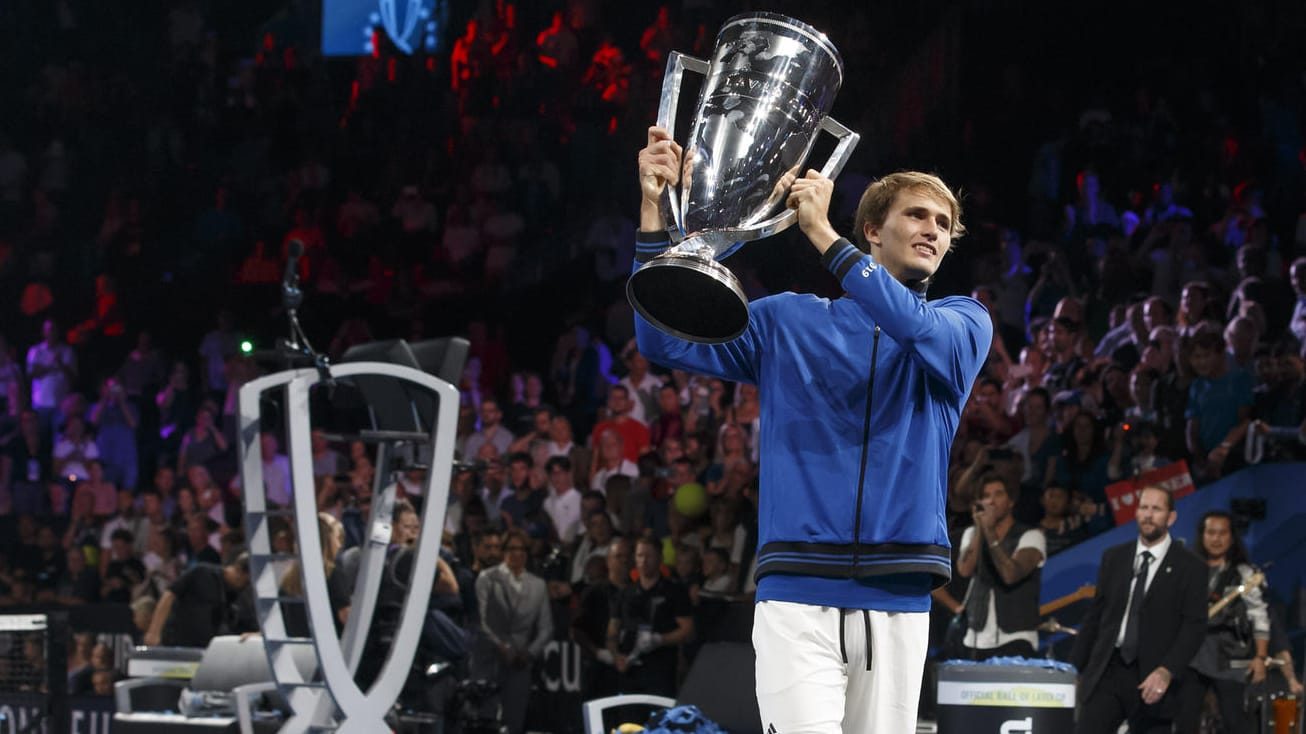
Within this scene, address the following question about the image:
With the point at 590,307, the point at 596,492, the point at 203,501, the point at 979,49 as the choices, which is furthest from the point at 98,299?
the point at 979,49

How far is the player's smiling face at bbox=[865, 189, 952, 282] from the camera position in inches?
117

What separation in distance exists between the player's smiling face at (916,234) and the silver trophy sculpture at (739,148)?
15cm

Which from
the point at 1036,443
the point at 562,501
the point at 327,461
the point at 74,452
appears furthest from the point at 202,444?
the point at 1036,443

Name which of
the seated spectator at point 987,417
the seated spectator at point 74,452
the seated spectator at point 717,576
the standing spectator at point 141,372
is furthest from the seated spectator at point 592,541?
the standing spectator at point 141,372

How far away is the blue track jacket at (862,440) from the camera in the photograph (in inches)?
111

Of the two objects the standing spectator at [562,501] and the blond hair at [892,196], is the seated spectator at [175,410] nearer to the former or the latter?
the standing spectator at [562,501]

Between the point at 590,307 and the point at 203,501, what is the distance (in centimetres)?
344

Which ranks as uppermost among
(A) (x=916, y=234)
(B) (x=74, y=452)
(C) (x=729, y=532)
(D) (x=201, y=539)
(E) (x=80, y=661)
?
(A) (x=916, y=234)

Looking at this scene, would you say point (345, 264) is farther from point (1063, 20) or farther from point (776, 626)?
point (776, 626)

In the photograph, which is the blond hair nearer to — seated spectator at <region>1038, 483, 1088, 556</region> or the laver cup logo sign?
the laver cup logo sign

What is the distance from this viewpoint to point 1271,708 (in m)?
7.20

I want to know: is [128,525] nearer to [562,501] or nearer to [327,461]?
[327,461]

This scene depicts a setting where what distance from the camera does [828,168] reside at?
9.77ft

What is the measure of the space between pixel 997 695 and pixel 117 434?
389 inches
